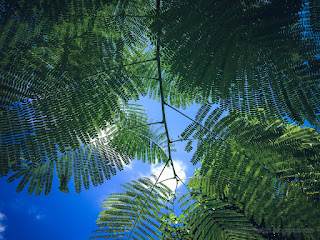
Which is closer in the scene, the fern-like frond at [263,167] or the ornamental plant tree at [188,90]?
the ornamental plant tree at [188,90]

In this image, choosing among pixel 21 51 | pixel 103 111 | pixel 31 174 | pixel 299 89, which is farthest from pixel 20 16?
pixel 299 89

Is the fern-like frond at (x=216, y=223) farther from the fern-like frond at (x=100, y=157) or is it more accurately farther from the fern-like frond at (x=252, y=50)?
the fern-like frond at (x=252, y=50)

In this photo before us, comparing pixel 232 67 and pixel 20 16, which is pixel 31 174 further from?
pixel 232 67

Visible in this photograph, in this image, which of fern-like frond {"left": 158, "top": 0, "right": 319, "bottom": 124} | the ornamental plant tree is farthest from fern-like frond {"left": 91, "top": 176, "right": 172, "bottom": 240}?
fern-like frond {"left": 158, "top": 0, "right": 319, "bottom": 124}

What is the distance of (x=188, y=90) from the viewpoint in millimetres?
1061

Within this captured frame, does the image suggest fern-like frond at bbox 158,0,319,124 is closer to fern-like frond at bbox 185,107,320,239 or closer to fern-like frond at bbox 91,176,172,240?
fern-like frond at bbox 185,107,320,239

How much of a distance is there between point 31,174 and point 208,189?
101 centimetres

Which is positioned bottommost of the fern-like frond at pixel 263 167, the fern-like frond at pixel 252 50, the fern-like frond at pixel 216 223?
the fern-like frond at pixel 216 223

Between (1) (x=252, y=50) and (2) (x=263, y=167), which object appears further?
(2) (x=263, y=167)

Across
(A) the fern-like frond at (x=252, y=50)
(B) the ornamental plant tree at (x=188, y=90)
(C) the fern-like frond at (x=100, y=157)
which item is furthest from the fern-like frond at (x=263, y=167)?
(C) the fern-like frond at (x=100, y=157)

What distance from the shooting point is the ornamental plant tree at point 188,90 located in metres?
0.67

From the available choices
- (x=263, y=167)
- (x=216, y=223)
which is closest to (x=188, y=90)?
(x=263, y=167)

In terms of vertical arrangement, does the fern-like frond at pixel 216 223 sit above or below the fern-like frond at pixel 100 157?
below

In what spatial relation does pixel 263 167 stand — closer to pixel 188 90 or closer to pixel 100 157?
pixel 188 90
